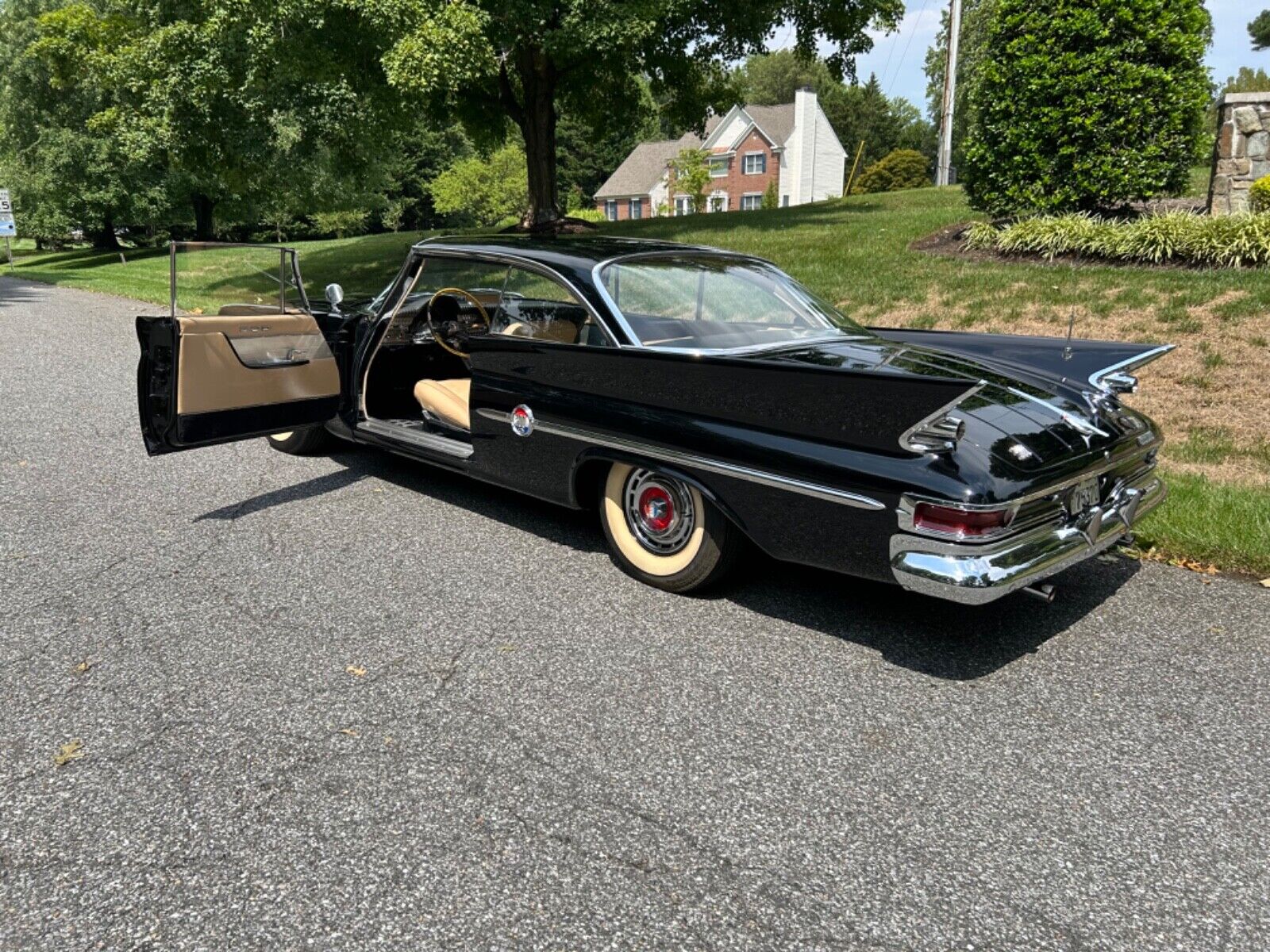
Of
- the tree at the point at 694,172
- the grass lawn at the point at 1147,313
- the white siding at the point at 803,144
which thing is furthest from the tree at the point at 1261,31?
the grass lawn at the point at 1147,313

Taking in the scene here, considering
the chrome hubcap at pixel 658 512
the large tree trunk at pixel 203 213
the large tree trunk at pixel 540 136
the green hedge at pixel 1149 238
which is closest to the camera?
the chrome hubcap at pixel 658 512

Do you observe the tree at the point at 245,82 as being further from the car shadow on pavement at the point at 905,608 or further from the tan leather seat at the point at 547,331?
the car shadow on pavement at the point at 905,608

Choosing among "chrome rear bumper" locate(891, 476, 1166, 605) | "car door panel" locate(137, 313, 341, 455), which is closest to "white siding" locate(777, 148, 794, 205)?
"car door panel" locate(137, 313, 341, 455)

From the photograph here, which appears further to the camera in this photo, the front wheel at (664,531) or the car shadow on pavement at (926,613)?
the front wheel at (664,531)

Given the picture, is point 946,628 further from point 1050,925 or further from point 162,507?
point 162,507

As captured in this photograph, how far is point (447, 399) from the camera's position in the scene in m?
4.98

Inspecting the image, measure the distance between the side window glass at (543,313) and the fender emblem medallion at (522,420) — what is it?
→ 1.15 ft

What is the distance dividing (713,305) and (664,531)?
1.14 metres

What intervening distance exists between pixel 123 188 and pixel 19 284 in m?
12.2

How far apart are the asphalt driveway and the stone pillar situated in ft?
26.0

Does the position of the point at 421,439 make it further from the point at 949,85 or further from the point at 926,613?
the point at 949,85

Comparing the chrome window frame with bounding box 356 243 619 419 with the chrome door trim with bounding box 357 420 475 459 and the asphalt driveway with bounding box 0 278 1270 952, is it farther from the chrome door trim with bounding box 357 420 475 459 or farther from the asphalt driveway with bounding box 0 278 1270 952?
the asphalt driveway with bounding box 0 278 1270 952

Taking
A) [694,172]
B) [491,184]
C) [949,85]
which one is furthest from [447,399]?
[491,184]

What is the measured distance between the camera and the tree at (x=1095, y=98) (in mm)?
9484
